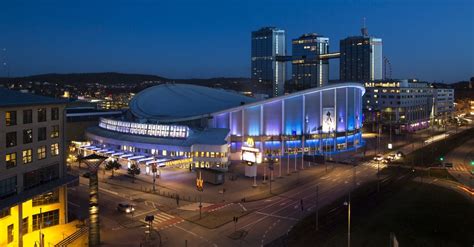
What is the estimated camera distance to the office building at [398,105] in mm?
171875

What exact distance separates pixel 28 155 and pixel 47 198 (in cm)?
589

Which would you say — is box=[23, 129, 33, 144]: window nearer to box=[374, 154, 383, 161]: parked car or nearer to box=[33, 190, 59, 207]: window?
box=[33, 190, 59, 207]: window

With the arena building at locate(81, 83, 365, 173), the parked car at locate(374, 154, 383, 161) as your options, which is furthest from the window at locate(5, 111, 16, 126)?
the parked car at locate(374, 154, 383, 161)

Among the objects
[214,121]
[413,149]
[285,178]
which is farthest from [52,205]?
[413,149]

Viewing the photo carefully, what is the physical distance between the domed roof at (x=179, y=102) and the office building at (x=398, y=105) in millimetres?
76698

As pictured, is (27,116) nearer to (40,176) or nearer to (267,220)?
(40,176)

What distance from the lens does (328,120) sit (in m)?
108

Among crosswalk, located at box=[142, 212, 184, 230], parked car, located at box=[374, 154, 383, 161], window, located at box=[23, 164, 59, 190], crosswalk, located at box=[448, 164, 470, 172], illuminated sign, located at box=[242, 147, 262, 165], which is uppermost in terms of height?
window, located at box=[23, 164, 59, 190]

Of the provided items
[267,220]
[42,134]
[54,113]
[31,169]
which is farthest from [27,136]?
[267,220]

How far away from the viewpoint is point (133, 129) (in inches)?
3831

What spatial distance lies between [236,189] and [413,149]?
6537cm

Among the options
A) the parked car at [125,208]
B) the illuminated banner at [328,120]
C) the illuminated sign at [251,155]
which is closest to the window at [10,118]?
the parked car at [125,208]

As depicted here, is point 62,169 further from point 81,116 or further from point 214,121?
point 81,116

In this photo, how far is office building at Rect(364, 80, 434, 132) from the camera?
17188 centimetres
